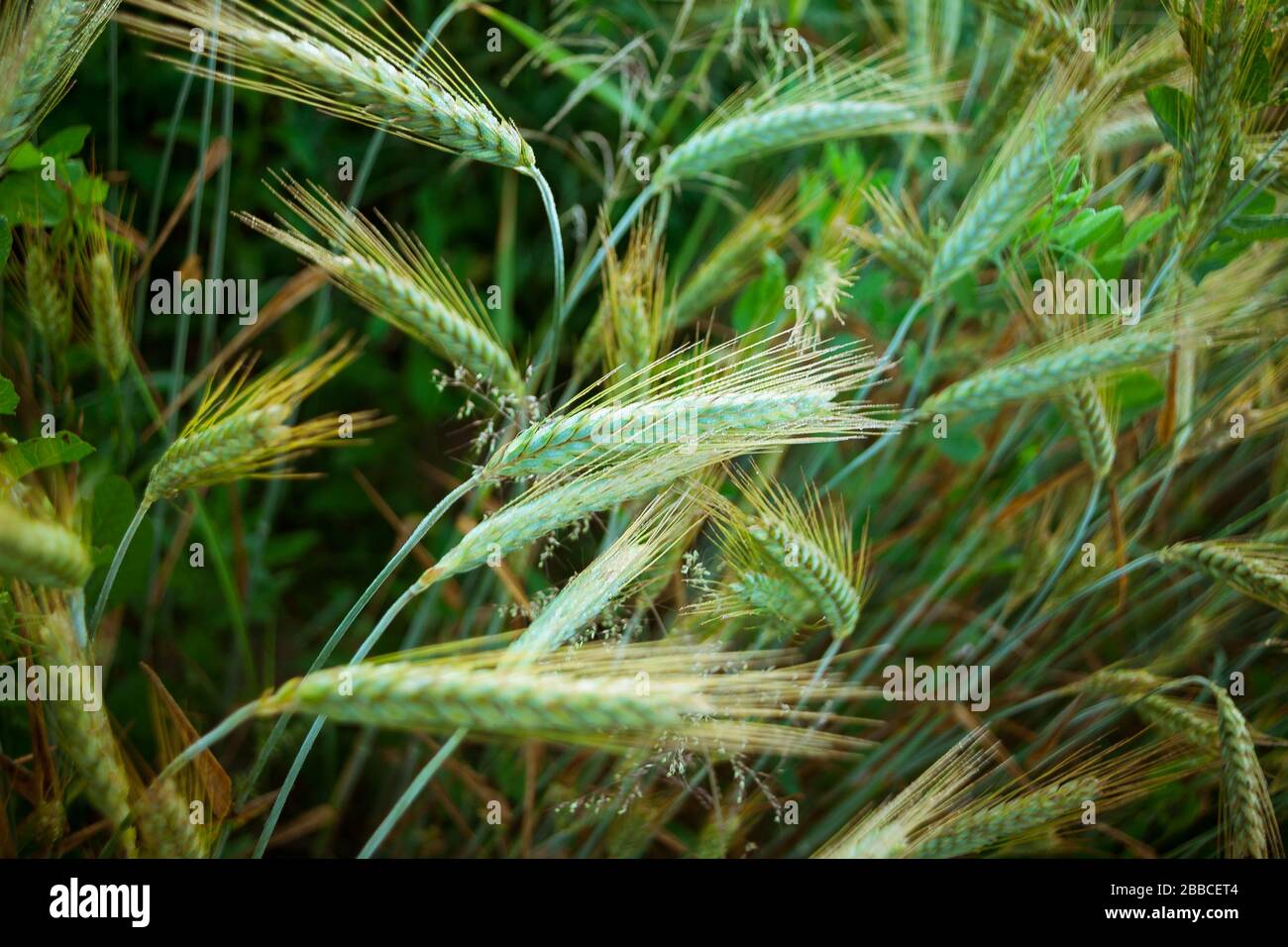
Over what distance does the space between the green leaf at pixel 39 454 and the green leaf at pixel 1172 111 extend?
4.33ft

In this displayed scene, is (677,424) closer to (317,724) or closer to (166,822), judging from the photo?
(317,724)

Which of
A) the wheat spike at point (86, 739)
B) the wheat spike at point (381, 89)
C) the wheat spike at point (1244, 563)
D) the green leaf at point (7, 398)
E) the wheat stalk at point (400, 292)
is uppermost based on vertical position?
the wheat spike at point (381, 89)

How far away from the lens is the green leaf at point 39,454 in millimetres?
875

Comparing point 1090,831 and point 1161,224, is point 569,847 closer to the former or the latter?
point 1090,831

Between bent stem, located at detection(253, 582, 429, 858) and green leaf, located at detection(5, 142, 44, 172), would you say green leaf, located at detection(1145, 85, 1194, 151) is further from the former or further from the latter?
green leaf, located at detection(5, 142, 44, 172)

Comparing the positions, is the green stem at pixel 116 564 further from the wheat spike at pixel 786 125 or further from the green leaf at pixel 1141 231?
the green leaf at pixel 1141 231

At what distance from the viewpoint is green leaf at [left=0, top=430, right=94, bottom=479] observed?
0.88 meters

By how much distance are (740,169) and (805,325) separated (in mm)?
689

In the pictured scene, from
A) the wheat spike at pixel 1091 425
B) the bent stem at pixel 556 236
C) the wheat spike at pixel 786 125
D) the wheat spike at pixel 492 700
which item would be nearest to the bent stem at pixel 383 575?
the wheat spike at pixel 492 700

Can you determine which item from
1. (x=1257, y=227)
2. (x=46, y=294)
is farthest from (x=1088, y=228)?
(x=46, y=294)

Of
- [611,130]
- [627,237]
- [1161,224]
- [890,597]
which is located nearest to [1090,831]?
[890,597]

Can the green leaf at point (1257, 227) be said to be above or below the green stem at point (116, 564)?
above

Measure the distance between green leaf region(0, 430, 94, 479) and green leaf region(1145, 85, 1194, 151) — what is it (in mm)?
1319

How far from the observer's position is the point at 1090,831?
50.6 inches
